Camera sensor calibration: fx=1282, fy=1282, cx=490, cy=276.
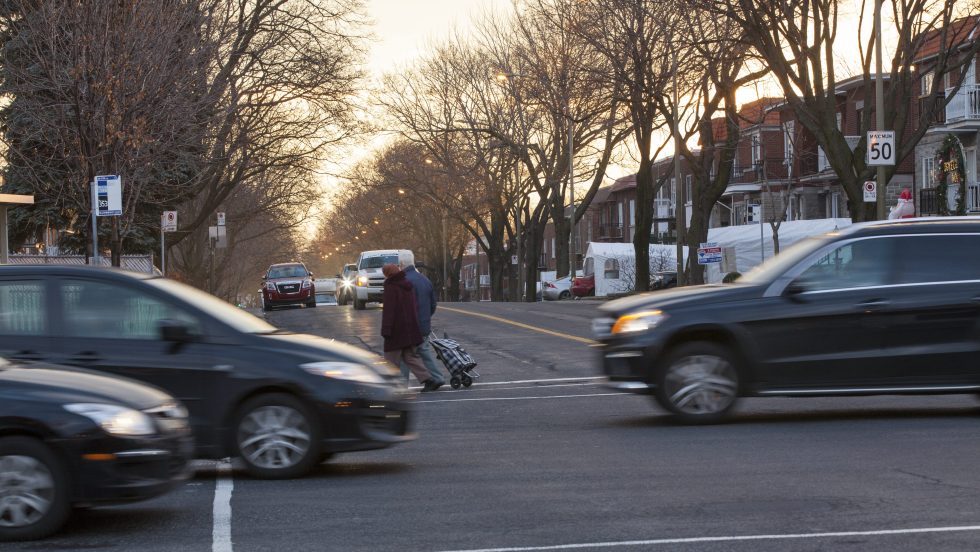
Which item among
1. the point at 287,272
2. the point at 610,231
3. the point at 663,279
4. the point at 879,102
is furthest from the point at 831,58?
the point at 610,231

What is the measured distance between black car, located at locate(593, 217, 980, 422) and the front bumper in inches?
217

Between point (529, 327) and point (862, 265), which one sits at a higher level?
point (862, 265)

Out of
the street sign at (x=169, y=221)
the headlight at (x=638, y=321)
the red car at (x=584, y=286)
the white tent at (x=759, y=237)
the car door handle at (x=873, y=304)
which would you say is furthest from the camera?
the red car at (x=584, y=286)

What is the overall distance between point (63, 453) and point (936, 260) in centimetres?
815

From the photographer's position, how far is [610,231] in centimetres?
9625

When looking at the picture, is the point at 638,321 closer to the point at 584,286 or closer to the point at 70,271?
the point at 70,271

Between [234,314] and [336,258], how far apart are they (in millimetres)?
138521

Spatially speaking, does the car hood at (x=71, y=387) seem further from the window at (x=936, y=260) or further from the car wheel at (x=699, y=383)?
the window at (x=936, y=260)

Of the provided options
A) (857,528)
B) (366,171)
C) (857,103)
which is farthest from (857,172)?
(366,171)

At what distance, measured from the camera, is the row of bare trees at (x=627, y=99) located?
1118 inches

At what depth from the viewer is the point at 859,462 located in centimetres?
948

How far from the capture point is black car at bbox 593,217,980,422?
1170 centimetres

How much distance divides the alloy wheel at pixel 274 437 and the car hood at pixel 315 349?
422 mm

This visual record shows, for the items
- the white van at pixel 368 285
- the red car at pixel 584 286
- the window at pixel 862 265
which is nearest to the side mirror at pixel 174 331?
the window at pixel 862 265
